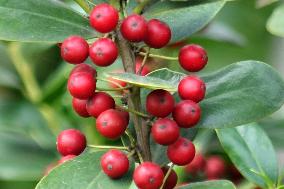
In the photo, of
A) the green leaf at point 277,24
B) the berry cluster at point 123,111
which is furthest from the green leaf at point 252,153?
the berry cluster at point 123,111

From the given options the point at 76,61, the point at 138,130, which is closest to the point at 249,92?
the point at 138,130

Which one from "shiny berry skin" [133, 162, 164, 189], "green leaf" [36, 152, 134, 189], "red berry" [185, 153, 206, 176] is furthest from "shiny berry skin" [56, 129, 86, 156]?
"red berry" [185, 153, 206, 176]

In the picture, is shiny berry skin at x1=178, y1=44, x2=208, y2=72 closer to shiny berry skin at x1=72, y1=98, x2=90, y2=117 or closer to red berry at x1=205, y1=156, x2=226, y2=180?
shiny berry skin at x1=72, y1=98, x2=90, y2=117

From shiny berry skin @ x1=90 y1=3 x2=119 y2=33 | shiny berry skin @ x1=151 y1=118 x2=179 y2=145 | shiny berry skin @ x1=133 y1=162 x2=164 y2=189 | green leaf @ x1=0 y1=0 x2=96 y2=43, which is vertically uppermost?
green leaf @ x1=0 y1=0 x2=96 y2=43

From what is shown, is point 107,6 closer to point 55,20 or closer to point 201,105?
point 55,20

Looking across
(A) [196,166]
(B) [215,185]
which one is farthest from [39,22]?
→ (A) [196,166]

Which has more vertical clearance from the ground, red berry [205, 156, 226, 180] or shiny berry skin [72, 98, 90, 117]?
shiny berry skin [72, 98, 90, 117]
